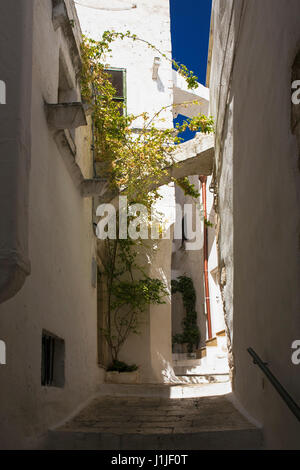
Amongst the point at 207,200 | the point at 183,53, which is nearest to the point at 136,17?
the point at 183,53

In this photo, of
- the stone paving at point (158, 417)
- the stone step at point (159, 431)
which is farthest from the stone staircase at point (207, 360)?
the stone step at point (159, 431)

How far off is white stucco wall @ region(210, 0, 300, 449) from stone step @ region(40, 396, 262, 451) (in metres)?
0.24

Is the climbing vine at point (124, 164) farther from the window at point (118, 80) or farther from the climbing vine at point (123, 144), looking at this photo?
the window at point (118, 80)

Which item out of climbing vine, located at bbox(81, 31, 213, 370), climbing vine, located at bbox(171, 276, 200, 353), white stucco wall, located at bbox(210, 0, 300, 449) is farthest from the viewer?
climbing vine, located at bbox(171, 276, 200, 353)

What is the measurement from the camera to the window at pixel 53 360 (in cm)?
516

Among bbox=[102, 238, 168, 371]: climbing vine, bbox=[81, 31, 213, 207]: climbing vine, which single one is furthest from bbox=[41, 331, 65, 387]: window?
bbox=[102, 238, 168, 371]: climbing vine

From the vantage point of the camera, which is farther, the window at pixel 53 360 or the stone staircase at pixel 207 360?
the stone staircase at pixel 207 360

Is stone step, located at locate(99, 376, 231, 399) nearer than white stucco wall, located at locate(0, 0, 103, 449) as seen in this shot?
No

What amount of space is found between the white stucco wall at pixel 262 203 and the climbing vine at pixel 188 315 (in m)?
8.66

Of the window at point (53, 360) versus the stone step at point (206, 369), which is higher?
the window at point (53, 360)

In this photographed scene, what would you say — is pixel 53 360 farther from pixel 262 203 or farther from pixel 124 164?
pixel 124 164

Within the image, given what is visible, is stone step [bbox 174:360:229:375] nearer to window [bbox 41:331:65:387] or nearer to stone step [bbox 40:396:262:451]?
stone step [bbox 40:396:262:451]

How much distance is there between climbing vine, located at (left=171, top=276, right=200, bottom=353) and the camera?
15.3m

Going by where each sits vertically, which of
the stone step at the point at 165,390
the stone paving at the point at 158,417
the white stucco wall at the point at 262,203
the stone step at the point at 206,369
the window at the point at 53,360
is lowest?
the stone step at the point at 206,369
